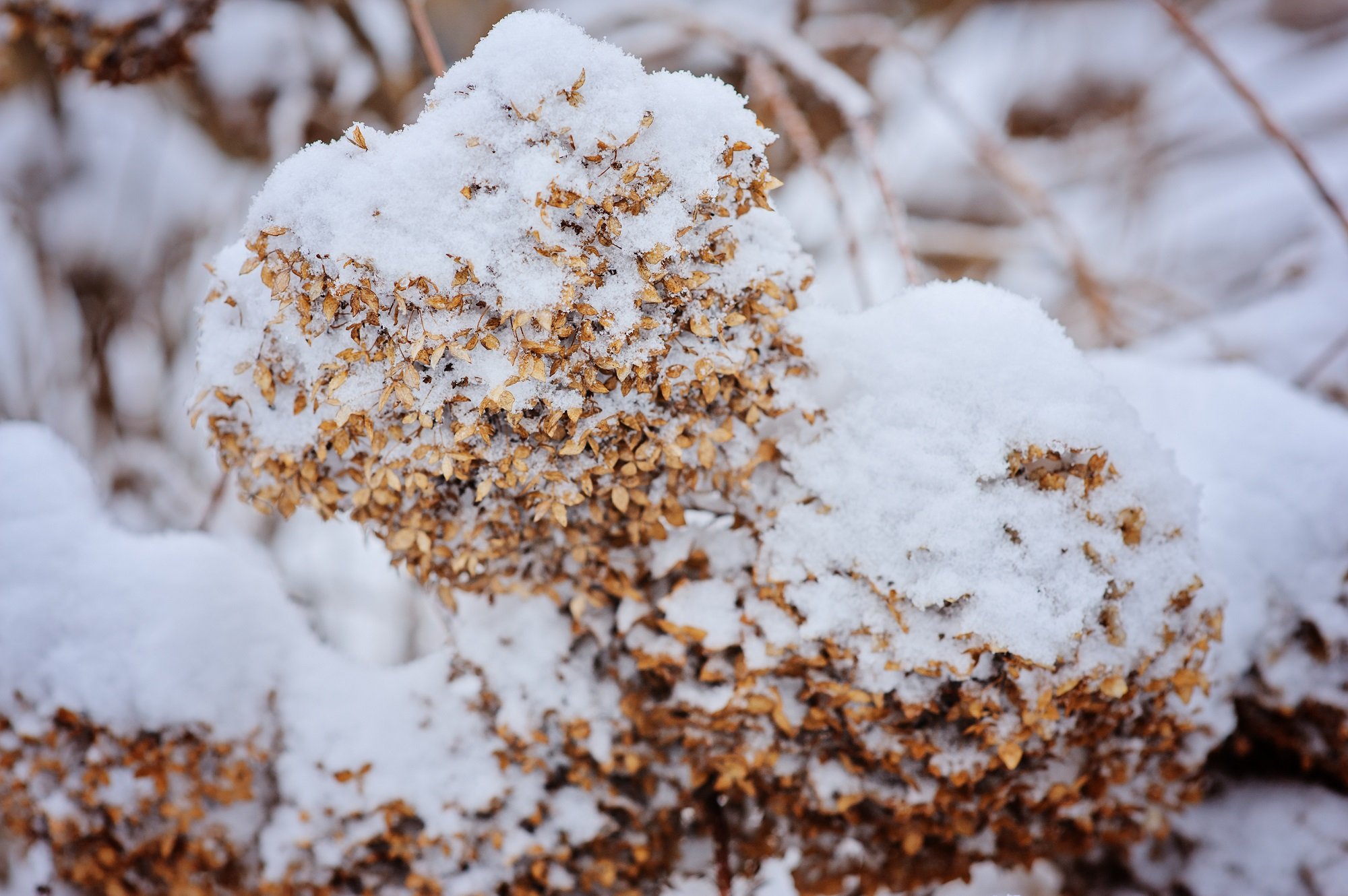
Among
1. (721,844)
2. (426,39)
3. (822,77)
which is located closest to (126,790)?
→ (721,844)

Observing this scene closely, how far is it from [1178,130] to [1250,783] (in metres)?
3.36

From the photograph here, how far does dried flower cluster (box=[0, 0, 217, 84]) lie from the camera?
1.04 meters

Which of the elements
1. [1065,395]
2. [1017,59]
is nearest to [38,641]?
[1065,395]

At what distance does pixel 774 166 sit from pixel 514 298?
1.65 meters

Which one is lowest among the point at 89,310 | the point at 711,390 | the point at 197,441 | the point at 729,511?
the point at 197,441

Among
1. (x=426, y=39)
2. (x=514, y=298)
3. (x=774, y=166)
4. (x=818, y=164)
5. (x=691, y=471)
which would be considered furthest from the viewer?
(x=774, y=166)

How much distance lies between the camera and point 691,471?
2.35 ft

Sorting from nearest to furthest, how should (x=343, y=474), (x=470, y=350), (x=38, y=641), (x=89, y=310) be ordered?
(x=470, y=350) → (x=343, y=474) → (x=38, y=641) → (x=89, y=310)

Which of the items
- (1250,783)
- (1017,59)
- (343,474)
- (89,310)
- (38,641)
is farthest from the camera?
(1017,59)

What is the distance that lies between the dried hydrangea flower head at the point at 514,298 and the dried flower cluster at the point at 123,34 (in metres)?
0.60

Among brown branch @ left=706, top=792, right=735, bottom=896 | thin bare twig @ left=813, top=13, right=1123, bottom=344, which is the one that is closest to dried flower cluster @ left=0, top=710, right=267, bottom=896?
brown branch @ left=706, top=792, right=735, bottom=896

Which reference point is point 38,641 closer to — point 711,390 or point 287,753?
point 287,753

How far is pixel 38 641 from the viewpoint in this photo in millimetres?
868

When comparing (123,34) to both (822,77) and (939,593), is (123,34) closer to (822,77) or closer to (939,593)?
(822,77)
